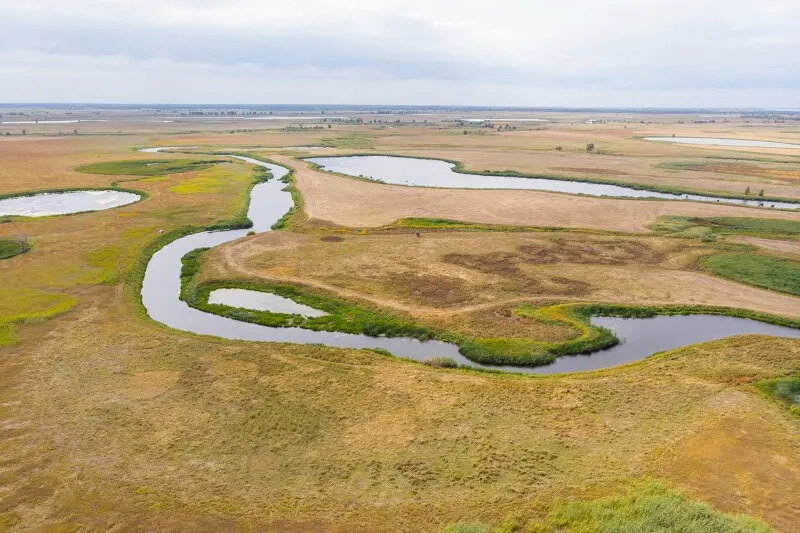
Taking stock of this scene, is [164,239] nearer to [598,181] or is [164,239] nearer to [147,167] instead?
[147,167]

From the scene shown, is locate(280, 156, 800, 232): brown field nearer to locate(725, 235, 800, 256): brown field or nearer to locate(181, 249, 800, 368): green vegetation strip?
locate(725, 235, 800, 256): brown field

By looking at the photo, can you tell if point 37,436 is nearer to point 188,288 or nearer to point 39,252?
point 188,288

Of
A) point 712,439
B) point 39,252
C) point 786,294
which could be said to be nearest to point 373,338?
point 712,439

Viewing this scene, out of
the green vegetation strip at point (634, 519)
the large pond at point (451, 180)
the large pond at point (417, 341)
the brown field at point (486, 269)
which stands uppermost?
the large pond at point (451, 180)

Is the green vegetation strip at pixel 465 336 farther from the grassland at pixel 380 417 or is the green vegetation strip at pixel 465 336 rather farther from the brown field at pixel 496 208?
the brown field at pixel 496 208

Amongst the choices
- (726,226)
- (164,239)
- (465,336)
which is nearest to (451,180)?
(726,226)

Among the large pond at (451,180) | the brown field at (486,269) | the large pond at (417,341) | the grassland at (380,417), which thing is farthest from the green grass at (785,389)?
the large pond at (451,180)

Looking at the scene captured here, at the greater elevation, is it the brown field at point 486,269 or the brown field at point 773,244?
the brown field at point 773,244
